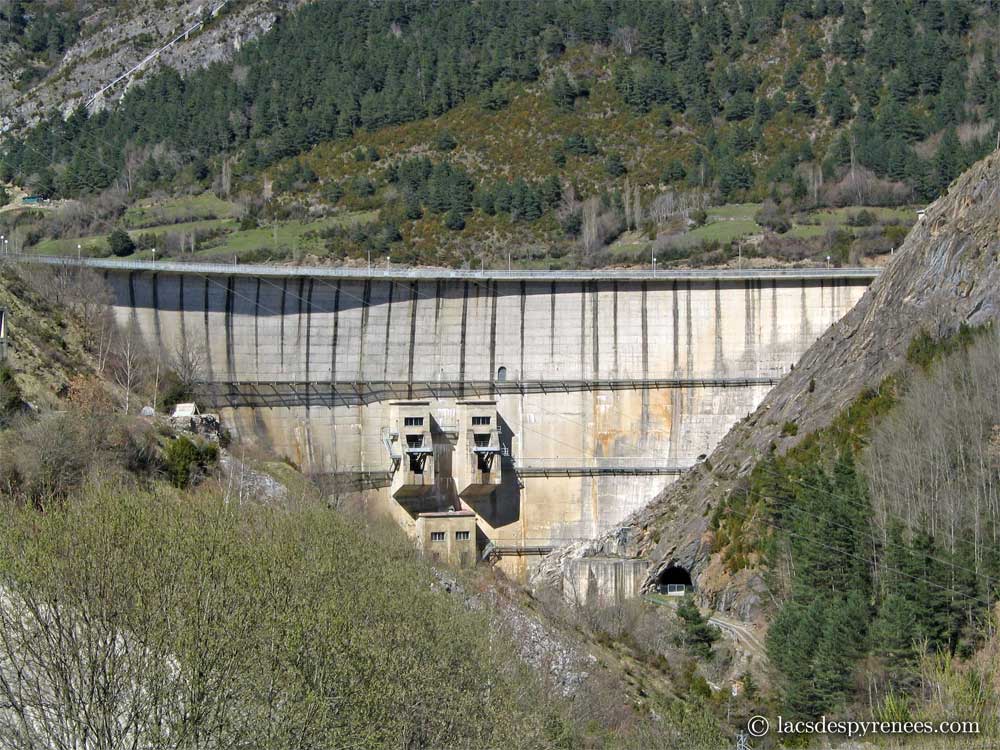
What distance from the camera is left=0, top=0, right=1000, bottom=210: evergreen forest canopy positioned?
111438mm

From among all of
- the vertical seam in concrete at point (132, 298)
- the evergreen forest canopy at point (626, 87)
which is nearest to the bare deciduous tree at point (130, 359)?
the vertical seam in concrete at point (132, 298)

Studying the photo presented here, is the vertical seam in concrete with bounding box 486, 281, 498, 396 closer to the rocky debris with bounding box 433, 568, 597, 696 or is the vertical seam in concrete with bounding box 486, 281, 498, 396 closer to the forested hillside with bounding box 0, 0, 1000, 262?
the rocky debris with bounding box 433, 568, 597, 696

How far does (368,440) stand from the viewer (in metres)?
69.0

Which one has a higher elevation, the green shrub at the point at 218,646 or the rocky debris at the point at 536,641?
the green shrub at the point at 218,646

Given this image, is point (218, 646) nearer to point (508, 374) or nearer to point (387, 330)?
point (387, 330)

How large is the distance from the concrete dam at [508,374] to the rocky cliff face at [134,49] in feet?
219

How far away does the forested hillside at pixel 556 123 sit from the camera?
10631 centimetres

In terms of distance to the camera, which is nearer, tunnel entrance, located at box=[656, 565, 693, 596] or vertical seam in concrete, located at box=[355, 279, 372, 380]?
tunnel entrance, located at box=[656, 565, 693, 596]

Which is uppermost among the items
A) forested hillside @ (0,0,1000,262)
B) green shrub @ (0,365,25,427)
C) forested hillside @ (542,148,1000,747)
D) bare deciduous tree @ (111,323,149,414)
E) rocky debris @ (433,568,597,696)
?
forested hillside @ (0,0,1000,262)

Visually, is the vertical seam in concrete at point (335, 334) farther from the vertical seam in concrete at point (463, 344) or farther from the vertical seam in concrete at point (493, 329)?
the vertical seam in concrete at point (493, 329)

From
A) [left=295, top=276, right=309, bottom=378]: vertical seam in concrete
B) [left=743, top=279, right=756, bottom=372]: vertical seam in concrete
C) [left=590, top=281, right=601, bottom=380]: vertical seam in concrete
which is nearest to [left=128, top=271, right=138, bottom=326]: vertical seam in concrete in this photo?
[left=295, top=276, right=309, bottom=378]: vertical seam in concrete

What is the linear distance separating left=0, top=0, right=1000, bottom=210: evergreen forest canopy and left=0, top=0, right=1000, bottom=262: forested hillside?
6.7 inches

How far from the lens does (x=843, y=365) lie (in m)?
63.1

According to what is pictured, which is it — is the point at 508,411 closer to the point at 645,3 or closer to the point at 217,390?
the point at 217,390
